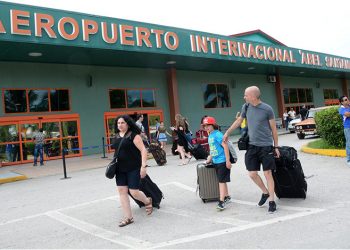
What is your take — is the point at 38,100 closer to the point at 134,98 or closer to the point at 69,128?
the point at 69,128

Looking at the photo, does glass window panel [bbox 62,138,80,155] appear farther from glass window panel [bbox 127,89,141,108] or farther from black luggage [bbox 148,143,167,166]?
black luggage [bbox 148,143,167,166]

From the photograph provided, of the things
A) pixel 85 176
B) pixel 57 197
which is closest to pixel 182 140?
pixel 85 176

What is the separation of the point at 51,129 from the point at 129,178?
13.3m

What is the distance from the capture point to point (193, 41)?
1862 cm

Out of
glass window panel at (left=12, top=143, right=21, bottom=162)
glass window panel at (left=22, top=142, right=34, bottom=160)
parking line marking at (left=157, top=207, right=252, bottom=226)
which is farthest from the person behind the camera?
glass window panel at (left=22, top=142, right=34, bottom=160)

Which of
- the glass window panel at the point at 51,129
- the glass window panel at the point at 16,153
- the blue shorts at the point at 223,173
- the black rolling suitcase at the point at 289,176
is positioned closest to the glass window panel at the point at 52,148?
the glass window panel at the point at 51,129

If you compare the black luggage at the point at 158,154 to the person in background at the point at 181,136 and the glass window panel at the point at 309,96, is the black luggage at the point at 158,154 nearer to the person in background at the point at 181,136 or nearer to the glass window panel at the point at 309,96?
the person in background at the point at 181,136

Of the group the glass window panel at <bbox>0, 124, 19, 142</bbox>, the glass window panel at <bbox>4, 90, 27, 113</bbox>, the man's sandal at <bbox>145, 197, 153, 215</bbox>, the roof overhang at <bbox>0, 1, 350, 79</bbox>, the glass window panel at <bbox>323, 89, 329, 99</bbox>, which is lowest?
the man's sandal at <bbox>145, 197, 153, 215</bbox>

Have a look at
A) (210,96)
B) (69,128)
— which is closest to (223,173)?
(69,128)

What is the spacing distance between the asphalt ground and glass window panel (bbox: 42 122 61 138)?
360 inches

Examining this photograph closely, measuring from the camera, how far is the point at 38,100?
17.3 m

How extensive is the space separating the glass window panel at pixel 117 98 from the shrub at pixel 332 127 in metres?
11.7

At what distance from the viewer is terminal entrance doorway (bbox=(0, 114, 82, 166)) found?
1617 centimetres

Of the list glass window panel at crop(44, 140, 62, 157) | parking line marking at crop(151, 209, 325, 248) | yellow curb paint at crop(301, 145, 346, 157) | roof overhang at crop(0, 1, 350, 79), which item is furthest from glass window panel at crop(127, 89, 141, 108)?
parking line marking at crop(151, 209, 325, 248)
